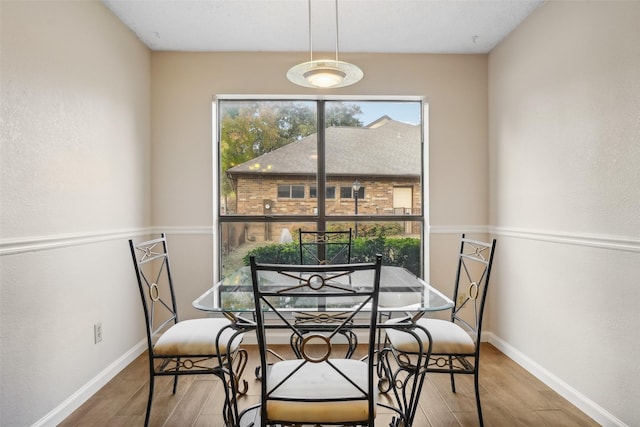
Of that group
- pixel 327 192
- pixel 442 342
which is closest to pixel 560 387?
pixel 442 342

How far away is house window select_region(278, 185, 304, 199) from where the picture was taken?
3555 mm

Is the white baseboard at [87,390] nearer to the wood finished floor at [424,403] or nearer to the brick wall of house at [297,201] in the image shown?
the wood finished floor at [424,403]

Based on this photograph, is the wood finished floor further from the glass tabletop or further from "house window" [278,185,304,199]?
"house window" [278,185,304,199]

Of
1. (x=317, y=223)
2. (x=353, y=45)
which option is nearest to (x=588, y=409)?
(x=317, y=223)

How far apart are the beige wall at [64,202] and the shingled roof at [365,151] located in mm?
1373

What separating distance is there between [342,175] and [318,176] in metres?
0.22

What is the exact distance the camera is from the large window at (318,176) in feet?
11.6

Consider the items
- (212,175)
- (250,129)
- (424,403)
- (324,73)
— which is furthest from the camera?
(250,129)

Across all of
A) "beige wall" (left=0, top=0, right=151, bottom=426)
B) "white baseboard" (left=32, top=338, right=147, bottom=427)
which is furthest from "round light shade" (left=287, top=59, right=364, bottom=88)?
"white baseboard" (left=32, top=338, right=147, bottom=427)

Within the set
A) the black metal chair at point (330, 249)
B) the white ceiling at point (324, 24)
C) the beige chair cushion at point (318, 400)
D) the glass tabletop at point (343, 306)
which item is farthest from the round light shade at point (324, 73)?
the black metal chair at point (330, 249)

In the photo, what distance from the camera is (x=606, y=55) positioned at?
211cm

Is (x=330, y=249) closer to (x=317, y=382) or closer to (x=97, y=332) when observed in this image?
(x=97, y=332)

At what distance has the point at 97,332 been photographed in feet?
8.31

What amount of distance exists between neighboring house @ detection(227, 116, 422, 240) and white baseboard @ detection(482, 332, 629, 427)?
4.36 ft
